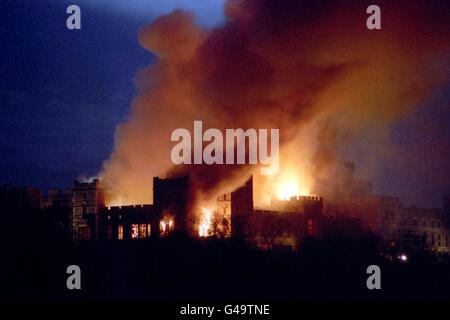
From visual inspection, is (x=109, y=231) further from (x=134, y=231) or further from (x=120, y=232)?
(x=134, y=231)

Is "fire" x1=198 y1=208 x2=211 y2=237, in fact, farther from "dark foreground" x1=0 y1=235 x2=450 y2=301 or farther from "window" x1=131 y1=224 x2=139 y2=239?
"dark foreground" x1=0 y1=235 x2=450 y2=301

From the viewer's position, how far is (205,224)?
7106 cm

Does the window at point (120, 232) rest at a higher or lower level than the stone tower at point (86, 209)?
lower

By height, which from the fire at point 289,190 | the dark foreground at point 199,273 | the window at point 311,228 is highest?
the fire at point 289,190

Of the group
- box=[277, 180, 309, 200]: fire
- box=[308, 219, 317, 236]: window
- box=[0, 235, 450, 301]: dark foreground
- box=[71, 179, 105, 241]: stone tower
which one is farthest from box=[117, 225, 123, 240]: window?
box=[277, 180, 309, 200]: fire

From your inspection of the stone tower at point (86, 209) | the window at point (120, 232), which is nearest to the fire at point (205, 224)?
the window at point (120, 232)

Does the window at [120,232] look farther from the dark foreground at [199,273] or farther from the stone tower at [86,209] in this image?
the dark foreground at [199,273]

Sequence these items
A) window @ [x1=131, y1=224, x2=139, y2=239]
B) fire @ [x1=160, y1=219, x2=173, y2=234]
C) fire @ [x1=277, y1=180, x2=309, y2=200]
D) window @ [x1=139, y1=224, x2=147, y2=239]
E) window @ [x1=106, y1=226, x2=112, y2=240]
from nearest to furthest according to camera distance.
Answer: fire @ [x1=160, y1=219, x2=173, y2=234] < window @ [x1=139, y1=224, x2=147, y2=239] < window @ [x1=131, y1=224, x2=139, y2=239] < window @ [x1=106, y1=226, x2=112, y2=240] < fire @ [x1=277, y1=180, x2=309, y2=200]

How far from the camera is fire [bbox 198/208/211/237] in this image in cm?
7012

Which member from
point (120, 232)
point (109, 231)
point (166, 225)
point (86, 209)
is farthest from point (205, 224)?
point (86, 209)

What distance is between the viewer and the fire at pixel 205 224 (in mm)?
70125
